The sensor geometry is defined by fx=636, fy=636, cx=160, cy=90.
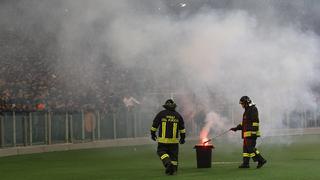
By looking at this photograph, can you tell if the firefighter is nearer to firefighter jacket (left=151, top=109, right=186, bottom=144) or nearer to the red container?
the red container

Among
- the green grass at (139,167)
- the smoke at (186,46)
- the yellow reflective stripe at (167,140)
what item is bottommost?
the green grass at (139,167)

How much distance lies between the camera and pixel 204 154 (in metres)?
13.8

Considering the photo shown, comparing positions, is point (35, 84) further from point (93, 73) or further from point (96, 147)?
point (96, 147)

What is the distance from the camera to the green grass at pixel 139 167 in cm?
1241

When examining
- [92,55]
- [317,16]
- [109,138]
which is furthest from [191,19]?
[317,16]

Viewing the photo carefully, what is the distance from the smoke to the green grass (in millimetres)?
2403

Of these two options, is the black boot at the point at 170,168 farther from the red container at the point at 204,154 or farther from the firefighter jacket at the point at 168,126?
the red container at the point at 204,154

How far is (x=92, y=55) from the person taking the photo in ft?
69.9

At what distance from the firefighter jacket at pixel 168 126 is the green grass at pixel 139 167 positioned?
0.72m

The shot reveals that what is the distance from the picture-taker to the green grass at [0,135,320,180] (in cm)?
1241

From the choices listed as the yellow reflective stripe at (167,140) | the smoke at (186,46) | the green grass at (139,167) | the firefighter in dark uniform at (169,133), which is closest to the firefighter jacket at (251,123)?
the green grass at (139,167)

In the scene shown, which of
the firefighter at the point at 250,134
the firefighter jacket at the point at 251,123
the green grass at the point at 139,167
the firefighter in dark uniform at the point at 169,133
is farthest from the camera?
the firefighter jacket at the point at 251,123

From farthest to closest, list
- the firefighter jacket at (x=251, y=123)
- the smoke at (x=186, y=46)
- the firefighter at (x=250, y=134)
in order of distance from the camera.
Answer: the smoke at (x=186, y=46)
the firefighter jacket at (x=251, y=123)
the firefighter at (x=250, y=134)

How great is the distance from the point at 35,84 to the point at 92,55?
2.16 m
